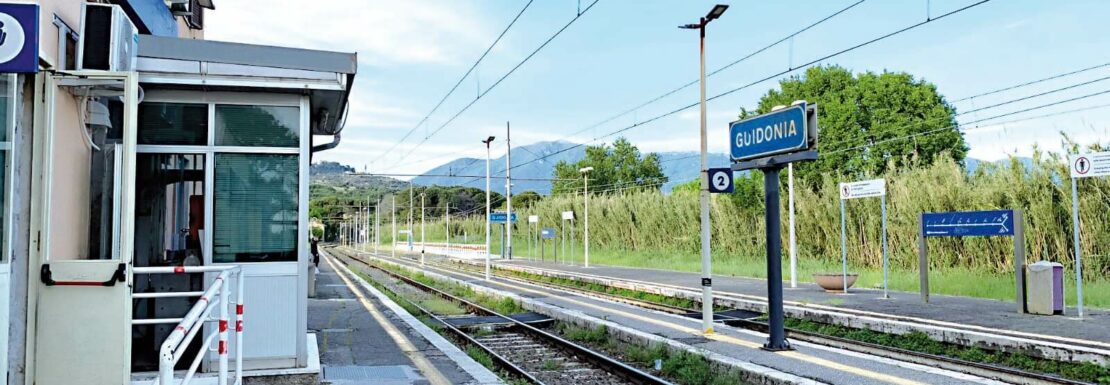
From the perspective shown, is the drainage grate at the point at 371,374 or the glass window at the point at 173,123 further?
the drainage grate at the point at 371,374

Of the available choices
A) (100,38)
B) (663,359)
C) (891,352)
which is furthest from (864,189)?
(100,38)

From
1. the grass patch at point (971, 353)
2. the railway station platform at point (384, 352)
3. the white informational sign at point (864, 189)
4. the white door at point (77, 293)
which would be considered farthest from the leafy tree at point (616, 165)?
the white door at point (77, 293)

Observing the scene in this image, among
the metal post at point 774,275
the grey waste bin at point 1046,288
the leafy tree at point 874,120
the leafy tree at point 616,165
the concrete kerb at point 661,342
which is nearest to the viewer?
the concrete kerb at point 661,342

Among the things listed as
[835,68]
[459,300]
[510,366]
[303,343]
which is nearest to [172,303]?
[303,343]

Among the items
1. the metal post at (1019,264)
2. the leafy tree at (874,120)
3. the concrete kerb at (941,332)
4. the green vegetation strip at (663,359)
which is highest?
the leafy tree at (874,120)

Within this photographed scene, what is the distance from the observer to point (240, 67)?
743 centimetres

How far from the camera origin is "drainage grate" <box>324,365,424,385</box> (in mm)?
8352

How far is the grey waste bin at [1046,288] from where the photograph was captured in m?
12.7

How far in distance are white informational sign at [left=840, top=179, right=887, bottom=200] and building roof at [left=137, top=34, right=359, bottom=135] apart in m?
11.6

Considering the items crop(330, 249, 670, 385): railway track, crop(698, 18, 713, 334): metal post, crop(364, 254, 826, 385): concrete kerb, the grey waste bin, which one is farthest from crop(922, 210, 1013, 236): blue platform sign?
A: crop(330, 249, 670, 385): railway track

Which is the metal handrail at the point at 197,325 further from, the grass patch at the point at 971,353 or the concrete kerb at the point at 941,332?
the concrete kerb at the point at 941,332

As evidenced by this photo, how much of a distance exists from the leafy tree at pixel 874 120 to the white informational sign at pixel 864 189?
22.6m

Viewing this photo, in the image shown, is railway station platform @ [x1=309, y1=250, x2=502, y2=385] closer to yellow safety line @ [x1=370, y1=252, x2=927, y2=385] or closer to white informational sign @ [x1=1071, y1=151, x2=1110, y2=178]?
yellow safety line @ [x1=370, y1=252, x2=927, y2=385]

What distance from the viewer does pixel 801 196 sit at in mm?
28547
